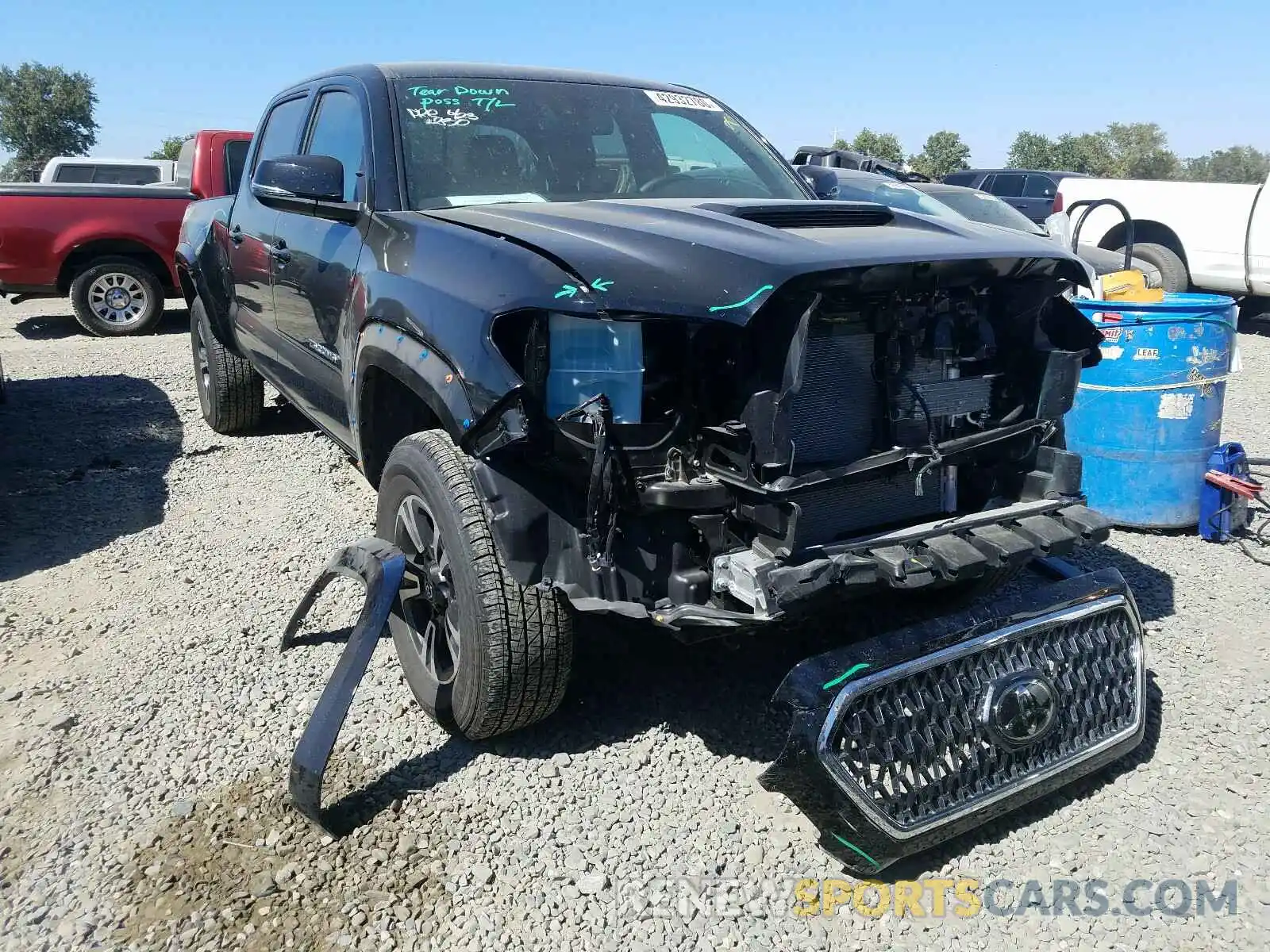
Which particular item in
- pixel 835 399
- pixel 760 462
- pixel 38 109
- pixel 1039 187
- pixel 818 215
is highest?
pixel 38 109

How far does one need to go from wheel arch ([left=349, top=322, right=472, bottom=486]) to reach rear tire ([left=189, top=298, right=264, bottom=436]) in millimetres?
2856

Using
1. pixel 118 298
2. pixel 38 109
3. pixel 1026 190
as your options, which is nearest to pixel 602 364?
pixel 118 298

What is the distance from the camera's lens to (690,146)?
152 inches

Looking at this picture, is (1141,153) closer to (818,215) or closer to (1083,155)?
(1083,155)

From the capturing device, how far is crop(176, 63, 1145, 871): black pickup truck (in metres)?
2.28

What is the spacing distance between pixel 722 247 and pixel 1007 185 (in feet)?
51.3

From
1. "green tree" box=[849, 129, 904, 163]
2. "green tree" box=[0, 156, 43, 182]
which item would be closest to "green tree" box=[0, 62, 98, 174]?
"green tree" box=[0, 156, 43, 182]

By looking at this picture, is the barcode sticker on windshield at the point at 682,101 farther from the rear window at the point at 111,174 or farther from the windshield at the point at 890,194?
the rear window at the point at 111,174

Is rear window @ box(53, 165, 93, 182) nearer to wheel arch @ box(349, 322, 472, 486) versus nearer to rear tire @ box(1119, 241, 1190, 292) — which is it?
wheel arch @ box(349, 322, 472, 486)

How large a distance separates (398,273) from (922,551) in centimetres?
171

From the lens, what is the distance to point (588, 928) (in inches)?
89.0

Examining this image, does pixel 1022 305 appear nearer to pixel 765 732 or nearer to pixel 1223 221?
pixel 765 732

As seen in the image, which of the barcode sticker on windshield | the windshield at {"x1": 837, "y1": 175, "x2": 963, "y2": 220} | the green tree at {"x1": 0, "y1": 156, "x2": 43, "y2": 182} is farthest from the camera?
the green tree at {"x1": 0, "y1": 156, "x2": 43, "y2": 182}

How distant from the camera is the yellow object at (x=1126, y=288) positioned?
186 inches
